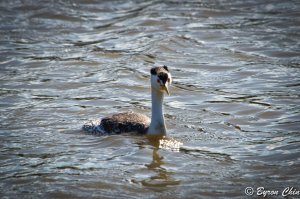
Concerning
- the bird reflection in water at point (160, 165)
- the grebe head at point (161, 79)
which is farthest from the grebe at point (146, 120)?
the bird reflection in water at point (160, 165)

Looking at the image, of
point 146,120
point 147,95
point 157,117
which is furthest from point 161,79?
point 147,95

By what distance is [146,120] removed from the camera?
43.8ft

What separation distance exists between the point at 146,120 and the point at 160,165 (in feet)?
6.00

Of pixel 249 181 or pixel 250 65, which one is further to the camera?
pixel 250 65

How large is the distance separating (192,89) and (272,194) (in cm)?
591

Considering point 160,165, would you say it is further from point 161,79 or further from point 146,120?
point 146,120

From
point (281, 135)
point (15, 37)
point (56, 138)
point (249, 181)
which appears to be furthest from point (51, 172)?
point (15, 37)

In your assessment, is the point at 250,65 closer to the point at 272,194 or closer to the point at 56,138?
the point at 56,138

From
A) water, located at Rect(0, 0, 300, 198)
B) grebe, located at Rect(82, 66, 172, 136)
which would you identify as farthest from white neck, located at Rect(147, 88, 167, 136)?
water, located at Rect(0, 0, 300, 198)

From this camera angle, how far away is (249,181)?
10688 millimetres

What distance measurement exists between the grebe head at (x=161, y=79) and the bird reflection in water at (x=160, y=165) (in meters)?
0.93

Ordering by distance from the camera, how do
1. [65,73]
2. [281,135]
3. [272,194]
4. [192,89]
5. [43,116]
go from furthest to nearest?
[65,73]
[192,89]
[43,116]
[281,135]
[272,194]

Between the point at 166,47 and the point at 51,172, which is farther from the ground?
the point at 166,47

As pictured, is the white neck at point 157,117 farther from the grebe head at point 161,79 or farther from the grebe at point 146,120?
the grebe head at point 161,79
